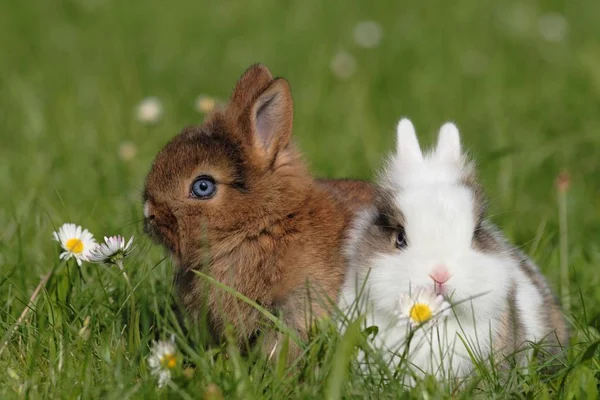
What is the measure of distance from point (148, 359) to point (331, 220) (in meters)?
1.09

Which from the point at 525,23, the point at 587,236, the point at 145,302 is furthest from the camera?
the point at 525,23

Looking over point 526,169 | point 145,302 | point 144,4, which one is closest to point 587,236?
point 526,169

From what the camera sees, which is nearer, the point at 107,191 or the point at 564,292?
the point at 564,292

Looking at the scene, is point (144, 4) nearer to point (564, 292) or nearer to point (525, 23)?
→ point (525, 23)

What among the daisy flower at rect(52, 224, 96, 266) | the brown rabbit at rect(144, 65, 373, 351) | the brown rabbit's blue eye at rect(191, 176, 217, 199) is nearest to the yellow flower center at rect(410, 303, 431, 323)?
the brown rabbit at rect(144, 65, 373, 351)

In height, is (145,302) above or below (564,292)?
above

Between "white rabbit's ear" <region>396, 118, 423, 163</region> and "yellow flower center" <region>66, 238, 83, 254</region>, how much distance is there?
1.40 m

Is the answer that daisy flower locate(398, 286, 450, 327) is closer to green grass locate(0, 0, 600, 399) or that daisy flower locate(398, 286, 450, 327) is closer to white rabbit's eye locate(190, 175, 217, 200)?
green grass locate(0, 0, 600, 399)

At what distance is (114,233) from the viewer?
4.94 m

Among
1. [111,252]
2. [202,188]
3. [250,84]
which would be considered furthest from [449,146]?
[111,252]

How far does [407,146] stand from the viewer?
414 cm

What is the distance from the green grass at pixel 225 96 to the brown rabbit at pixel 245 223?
181 mm

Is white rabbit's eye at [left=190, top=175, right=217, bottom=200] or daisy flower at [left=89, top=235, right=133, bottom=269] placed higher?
white rabbit's eye at [left=190, top=175, right=217, bottom=200]

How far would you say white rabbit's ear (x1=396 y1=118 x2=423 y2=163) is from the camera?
13.5ft
